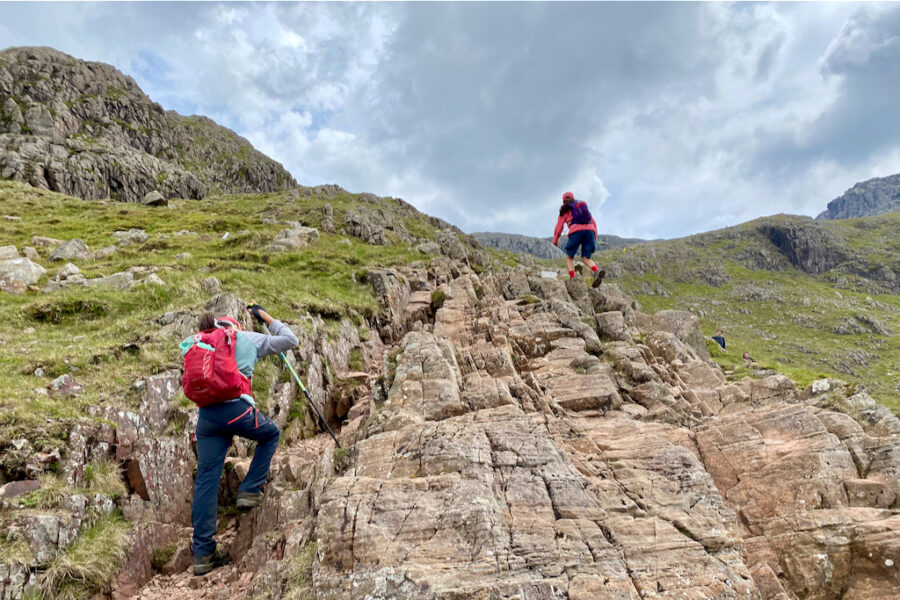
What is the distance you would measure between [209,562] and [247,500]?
1.29 meters

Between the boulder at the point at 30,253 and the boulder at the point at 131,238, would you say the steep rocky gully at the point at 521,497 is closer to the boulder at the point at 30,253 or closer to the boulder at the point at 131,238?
the boulder at the point at 30,253

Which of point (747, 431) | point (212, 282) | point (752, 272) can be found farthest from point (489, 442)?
point (752, 272)

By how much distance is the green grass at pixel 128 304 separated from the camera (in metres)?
9.73

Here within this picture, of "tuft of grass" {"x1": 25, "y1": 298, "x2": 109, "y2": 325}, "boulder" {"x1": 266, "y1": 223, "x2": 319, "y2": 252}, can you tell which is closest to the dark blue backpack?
"tuft of grass" {"x1": 25, "y1": 298, "x2": 109, "y2": 325}

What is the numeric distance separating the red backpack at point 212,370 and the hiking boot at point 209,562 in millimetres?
3182

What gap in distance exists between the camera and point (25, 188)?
233 feet

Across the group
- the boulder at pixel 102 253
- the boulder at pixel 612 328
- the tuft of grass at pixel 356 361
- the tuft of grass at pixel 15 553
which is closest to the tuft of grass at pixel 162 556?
the tuft of grass at pixel 15 553

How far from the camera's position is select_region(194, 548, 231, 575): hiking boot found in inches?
324

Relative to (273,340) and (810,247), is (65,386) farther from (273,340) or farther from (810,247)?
Answer: (810,247)

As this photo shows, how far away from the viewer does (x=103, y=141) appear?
12238 centimetres

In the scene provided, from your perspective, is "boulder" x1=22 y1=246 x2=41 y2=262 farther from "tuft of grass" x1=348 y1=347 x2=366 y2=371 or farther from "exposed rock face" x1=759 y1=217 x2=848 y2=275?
"exposed rock face" x1=759 y1=217 x2=848 y2=275

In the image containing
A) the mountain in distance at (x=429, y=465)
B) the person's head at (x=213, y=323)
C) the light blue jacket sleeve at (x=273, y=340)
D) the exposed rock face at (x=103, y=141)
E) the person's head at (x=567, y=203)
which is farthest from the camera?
the exposed rock face at (x=103, y=141)

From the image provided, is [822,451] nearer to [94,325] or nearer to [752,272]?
[94,325]

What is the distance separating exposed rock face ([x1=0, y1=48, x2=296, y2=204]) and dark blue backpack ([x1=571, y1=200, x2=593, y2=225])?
80.8 m
